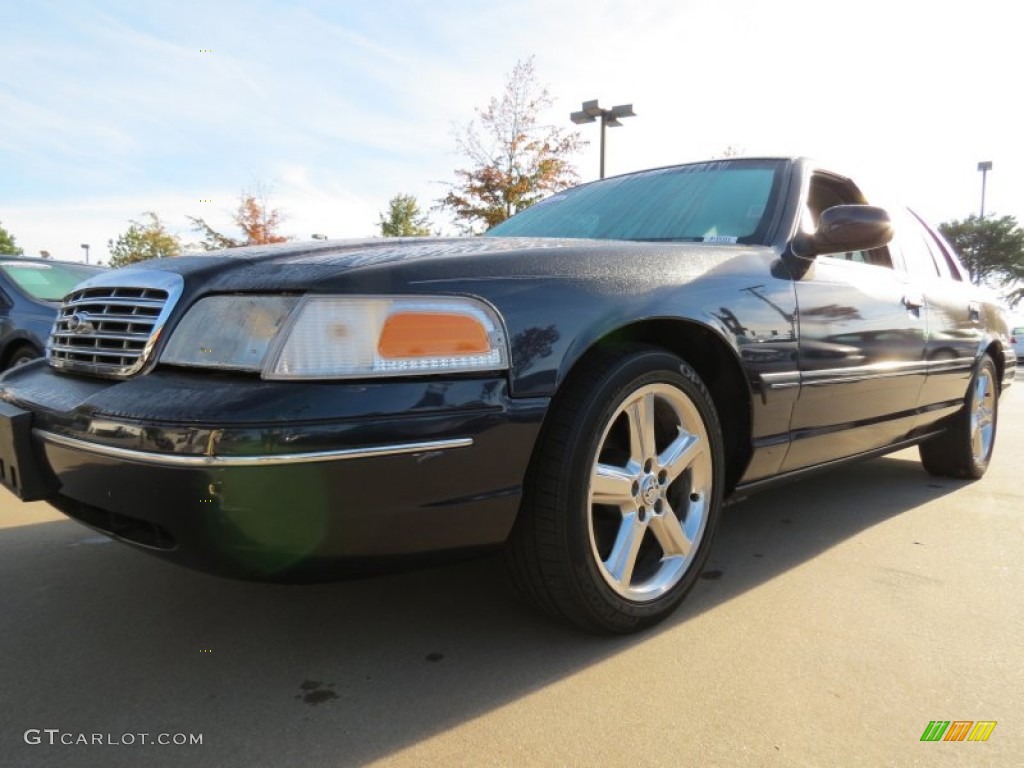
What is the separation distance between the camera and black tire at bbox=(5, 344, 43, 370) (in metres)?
5.66

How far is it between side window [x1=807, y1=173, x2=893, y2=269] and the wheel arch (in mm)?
872

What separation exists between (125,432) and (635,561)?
1.37 metres

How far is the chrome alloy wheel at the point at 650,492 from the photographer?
2.00 meters

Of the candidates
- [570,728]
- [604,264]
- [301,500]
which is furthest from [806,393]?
[301,500]

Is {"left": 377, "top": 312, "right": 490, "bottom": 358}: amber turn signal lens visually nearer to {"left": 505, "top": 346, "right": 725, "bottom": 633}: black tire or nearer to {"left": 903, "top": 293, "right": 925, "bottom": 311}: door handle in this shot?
{"left": 505, "top": 346, "right": 725, "bottom": 633}: black tire

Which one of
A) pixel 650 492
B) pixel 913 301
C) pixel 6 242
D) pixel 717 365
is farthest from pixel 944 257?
pixel 6 242

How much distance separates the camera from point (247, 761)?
4.88 ft

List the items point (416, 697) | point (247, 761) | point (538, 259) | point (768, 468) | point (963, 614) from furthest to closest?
point (768, 468) < point (963, 614) < point (538, 259) < point (416, 697) < point (247, 761)

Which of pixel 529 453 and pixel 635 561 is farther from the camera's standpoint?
pixel 635 561

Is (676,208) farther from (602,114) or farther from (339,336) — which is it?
(602,114)

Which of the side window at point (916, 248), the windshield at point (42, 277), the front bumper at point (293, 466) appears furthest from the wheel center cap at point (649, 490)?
the windshield at point (42, 277)

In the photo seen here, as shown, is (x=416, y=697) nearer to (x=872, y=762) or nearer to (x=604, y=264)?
(x=872, y=762)

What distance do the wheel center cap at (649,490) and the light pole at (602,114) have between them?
1267cm

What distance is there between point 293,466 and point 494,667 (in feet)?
2.64
